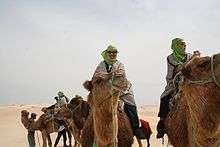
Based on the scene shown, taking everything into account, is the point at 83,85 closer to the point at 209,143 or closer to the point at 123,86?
the point at 123,86

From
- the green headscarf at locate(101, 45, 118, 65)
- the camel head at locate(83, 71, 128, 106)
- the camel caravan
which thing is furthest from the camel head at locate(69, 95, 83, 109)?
the camel head at locate(83, 71, 128, 106)

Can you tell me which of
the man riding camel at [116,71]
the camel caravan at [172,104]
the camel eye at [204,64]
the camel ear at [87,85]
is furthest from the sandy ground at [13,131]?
the camel eye at [204,64]

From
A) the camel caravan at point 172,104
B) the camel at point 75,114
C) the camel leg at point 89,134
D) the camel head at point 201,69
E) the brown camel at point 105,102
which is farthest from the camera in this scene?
the camel at point 75,114

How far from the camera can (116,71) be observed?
6562mm

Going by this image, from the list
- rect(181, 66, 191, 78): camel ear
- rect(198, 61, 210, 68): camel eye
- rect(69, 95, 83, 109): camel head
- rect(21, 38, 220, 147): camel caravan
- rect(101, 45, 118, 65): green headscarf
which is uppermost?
rect(101, 45, 118, 65): green headscarf

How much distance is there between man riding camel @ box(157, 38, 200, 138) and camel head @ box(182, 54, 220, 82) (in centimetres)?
241

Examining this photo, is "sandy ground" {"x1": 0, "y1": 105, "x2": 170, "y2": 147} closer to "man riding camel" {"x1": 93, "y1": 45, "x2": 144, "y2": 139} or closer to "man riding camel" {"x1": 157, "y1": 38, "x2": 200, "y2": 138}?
"man riding camel" {"x1": 93, "y1": 45, "x2": 144, "y2": 139}

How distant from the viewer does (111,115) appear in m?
6.47

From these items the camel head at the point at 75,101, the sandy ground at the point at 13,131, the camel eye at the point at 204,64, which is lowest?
the sandy ground at the point at 13,131

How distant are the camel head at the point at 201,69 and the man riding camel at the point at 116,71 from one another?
1578 millimetres

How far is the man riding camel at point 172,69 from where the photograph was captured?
7.71 m

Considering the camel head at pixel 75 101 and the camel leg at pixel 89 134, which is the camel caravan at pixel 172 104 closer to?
the camel leg at pixel 89 134

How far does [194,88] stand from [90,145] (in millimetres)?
2791

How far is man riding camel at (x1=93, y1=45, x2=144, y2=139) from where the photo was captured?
289 inches
